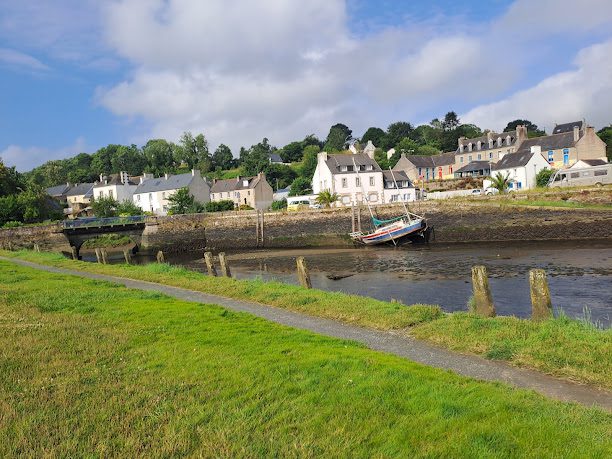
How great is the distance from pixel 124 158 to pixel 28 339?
5482 inches

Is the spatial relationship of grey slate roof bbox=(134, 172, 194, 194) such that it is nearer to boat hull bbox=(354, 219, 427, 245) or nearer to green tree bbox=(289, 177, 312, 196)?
green tree bbox=(289, 177, 312, 196)

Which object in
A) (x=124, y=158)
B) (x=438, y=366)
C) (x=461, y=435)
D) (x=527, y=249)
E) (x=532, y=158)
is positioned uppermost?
(x=124, y=158)

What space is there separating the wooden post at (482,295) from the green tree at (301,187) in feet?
226

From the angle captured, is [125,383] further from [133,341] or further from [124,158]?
[124,158]

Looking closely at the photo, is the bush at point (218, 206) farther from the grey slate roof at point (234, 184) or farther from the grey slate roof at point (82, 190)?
the grey slate roof at point (82, 190)

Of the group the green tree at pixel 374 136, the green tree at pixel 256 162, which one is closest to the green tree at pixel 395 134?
the green tree at pixel 374 136

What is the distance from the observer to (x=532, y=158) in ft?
205

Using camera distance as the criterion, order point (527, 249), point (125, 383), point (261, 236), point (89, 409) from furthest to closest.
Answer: point (261, 236) < point (527, 249) < point (125, 383) < point (89, 409)

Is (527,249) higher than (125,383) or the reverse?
the reverse

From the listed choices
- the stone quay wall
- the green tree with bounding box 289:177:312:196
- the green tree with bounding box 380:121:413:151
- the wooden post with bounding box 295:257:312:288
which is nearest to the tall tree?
the green tree with bounding box 380:121:413:151

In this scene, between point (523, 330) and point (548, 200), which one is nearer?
point (523, 330)

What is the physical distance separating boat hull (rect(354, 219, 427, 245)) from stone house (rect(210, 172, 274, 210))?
3779 cm

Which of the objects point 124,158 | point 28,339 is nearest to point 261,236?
point 28,339

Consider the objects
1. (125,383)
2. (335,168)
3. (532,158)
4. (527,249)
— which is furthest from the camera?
(335,168)
